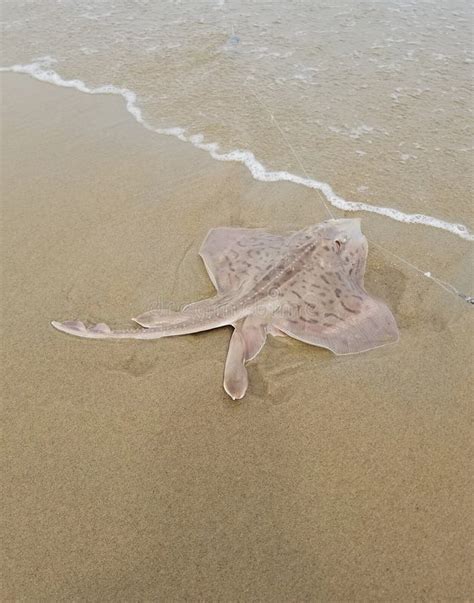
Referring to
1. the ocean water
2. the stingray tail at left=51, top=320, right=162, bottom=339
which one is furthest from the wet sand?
the ocean water

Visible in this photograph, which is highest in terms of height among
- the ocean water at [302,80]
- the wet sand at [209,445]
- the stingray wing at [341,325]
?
the ocean water at [302,80]

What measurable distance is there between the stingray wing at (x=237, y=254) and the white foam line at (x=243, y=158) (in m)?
1.10

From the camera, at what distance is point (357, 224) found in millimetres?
4379

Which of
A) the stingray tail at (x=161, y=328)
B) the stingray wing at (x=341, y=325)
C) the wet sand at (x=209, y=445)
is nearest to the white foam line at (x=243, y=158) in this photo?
the wet sand at (x=209, y=445)

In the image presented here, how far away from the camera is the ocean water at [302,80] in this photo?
17.6 feet

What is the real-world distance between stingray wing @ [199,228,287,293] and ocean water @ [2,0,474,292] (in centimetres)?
98

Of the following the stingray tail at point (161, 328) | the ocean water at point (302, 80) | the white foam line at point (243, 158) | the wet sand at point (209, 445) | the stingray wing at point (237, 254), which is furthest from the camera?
the ocean water at point (302, 80)

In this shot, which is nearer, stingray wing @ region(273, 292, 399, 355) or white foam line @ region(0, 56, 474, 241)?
stingray wing @ region(273, 292, 399, 355)

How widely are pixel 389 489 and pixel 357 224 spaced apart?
236cm

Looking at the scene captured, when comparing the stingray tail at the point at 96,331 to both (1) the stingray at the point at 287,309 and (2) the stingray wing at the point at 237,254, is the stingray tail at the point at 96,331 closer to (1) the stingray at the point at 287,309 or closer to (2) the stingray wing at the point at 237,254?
(1) the stingray at the point at 287,309

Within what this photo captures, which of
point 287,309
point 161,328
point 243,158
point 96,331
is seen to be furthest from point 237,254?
point 243,158

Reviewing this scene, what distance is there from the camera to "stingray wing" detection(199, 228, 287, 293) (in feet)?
13.3

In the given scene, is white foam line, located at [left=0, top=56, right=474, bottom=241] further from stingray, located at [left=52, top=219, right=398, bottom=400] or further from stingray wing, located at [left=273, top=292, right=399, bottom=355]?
stingray wing, located at [left=273, top=292, right=399, bottom=355]

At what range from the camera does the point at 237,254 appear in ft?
14.0
